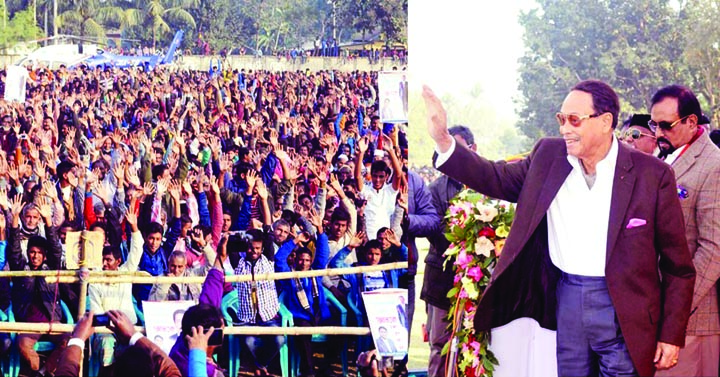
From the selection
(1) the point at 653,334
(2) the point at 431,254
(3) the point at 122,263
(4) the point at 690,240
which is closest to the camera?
(1) the point at 653,334

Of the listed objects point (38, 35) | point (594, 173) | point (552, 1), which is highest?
point (552, 1)

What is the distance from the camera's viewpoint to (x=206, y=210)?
18.4ft

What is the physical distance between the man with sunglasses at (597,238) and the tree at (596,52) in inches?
521

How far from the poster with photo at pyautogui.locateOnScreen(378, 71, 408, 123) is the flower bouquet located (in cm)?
110

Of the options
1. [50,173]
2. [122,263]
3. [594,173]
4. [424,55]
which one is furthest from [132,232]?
[424,55]

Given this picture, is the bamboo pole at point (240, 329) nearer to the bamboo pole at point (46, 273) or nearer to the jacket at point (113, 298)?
the jacket at point (113, 298)

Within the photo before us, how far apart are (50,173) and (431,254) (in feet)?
7.58

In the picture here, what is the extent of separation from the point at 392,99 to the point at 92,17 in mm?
1846

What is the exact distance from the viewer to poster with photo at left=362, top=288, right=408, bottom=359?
18.7 feet

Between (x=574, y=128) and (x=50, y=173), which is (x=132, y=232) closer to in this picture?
(x=50, y=173)

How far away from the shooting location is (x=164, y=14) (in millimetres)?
5781

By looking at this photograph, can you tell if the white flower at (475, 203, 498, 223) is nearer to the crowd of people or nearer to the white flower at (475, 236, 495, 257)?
the white flower at (475, 236, 495, 257)

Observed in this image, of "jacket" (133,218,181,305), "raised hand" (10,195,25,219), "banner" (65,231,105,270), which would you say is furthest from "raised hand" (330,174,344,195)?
"raised hand" (10,195,25,219)

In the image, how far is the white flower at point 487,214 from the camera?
471 cm
